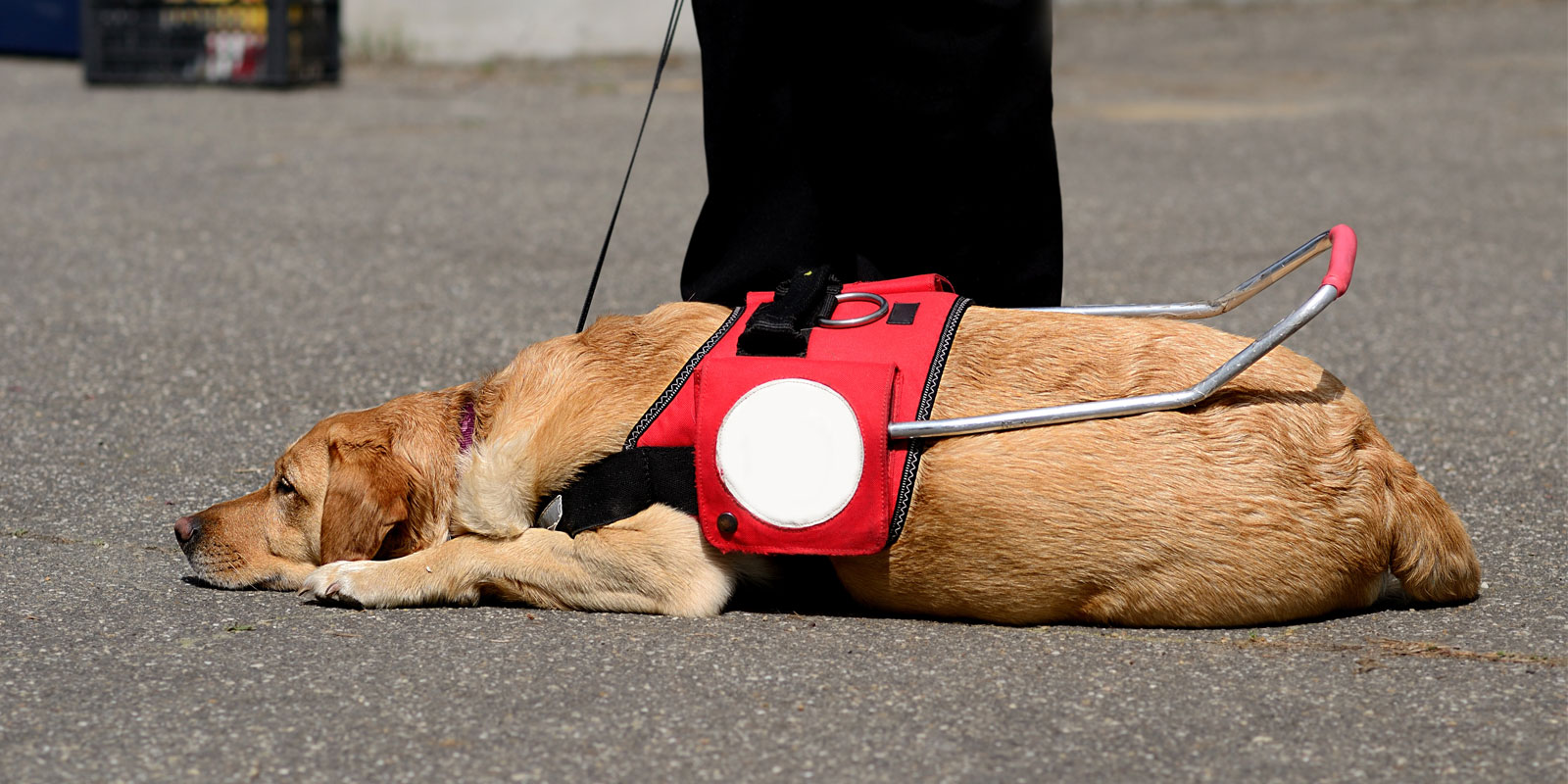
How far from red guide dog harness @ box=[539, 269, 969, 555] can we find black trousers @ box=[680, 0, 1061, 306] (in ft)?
2.31

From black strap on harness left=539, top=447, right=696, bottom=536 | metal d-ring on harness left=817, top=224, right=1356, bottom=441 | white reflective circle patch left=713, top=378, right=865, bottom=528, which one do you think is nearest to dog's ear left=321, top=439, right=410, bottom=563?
black strap on harness left=539, top=447, right=696, bottom=536

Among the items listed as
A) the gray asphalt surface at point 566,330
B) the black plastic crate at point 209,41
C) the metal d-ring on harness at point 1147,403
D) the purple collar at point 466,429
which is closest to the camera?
the gray asphalt surface at point 566,330

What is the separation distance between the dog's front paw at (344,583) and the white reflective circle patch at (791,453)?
87cm

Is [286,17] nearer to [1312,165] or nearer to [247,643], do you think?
[1312,165]

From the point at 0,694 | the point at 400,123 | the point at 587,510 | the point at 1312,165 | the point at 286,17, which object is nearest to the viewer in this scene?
the point at 0,694

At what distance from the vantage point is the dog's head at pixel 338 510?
11.4 feet

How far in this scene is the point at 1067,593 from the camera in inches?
125

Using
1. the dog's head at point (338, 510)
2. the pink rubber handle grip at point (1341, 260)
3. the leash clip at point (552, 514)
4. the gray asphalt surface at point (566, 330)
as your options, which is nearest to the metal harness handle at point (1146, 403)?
the pink rubber handle grip at point (1341, 260)

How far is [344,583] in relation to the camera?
3.39m

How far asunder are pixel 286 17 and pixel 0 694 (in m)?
11.1

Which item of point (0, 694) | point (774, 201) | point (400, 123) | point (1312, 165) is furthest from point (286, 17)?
point (0, 694)

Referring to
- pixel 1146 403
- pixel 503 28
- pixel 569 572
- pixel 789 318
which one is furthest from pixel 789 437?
pixel 503 28

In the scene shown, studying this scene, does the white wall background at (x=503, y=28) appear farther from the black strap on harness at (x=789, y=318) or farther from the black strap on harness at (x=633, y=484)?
the black strap on harness at (x=633, y=484)

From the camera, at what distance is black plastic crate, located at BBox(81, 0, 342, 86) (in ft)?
43.1
